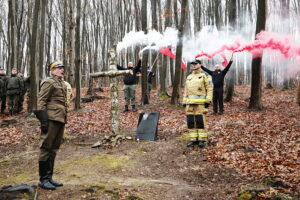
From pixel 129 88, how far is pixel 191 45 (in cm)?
585

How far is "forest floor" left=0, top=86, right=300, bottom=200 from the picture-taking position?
4.70 m

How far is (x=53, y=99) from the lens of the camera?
4.87m

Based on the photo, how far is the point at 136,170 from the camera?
20.1 ft

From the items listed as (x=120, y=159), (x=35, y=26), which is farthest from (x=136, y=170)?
(x=35, y=26)

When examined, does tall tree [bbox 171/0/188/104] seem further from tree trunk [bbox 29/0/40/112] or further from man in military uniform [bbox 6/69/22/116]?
man in military uniform [bbox 6/69/22/116]

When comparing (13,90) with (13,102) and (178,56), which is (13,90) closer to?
(13,102)

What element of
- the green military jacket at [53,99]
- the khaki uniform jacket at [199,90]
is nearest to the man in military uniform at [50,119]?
the green military jacket at [53,99]

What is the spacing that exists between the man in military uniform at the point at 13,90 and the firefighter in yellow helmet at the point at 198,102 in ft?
34.3

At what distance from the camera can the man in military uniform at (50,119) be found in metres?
4.64

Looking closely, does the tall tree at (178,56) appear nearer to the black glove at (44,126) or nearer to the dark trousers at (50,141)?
the dark trousers at (50,141)

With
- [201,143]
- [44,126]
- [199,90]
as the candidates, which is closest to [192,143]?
[201,143]

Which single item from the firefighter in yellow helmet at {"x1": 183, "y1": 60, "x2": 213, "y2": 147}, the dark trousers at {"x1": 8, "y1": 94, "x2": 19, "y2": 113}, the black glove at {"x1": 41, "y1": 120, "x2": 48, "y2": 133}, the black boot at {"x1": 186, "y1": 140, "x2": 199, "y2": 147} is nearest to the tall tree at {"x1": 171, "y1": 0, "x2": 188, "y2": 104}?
the firefighter in yellow helmet at {"x1": 183, "y1": 60, "x2": 213, "y2": 147}

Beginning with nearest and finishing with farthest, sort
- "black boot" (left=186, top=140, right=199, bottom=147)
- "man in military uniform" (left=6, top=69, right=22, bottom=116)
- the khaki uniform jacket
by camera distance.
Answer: the khaki uniform jacket, "black boot" (left=186, top=140, right=199, bottom=147), "man in military uniform" (left=6, top=69, right=22, bottom=116)

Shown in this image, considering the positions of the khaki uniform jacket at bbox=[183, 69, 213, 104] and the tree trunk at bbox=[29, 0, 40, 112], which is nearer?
the khaki uniform jacket at bbox=[183, 69, 213, 104]
